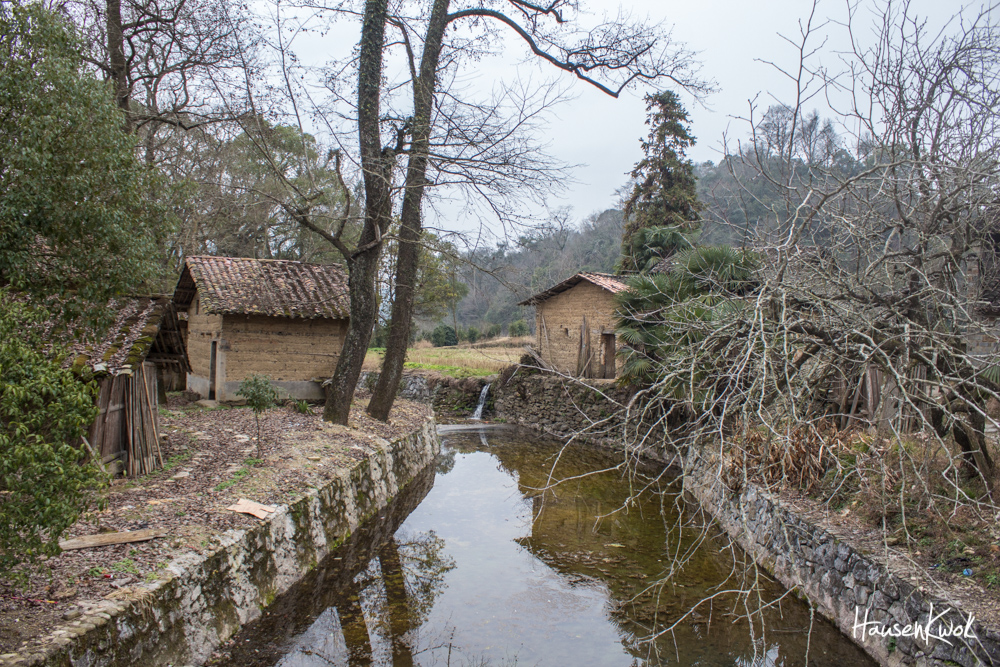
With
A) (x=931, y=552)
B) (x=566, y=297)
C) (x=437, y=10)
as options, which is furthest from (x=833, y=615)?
(x=566, y=297)

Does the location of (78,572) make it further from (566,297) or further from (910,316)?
(566,297)

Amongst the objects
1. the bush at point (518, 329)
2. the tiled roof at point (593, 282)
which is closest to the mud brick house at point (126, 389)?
the tiled roof at point (593, 282)

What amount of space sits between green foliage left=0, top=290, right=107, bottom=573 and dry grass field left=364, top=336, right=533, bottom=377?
19.2m

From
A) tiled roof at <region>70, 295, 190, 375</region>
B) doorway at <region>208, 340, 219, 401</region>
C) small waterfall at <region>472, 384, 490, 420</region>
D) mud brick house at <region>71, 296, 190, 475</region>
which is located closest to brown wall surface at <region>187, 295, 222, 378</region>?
doorway at <region>208, 340, 219, 401</region>

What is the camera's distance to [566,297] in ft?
72.9

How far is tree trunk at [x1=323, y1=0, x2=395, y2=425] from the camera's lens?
12.6 meters

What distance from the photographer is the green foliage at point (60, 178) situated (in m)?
6.23

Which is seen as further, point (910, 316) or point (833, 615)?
point (833, 615)

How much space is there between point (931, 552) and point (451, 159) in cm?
920

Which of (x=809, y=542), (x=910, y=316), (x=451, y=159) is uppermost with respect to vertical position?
(x=451, y=159)

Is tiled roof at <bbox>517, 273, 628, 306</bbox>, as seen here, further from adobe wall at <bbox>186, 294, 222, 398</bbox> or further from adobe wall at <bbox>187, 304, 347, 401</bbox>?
adobe wall at <bbox>186, 294, 222, 398</bbox>

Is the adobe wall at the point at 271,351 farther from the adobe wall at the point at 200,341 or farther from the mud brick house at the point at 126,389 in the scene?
the mud brick house at the point at 126,389

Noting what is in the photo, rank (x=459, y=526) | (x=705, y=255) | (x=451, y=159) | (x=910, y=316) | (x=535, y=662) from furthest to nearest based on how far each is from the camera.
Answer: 1. (x=705, y=255)
2. (x=451, y=159)
3. (x=459, y=526)
4. (x=535, y=662)
5. (x=910, y=316)

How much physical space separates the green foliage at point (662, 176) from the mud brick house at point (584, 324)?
4.14 meters
